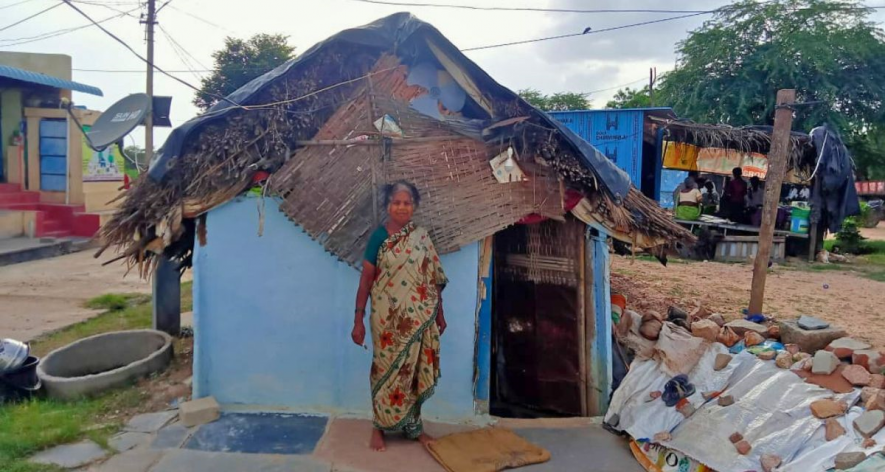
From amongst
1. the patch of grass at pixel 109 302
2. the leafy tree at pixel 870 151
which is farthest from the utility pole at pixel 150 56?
the leafy tree at pixel 870 151

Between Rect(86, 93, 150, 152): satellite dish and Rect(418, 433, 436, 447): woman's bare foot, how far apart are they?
470 cm

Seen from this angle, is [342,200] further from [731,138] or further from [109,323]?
[731,138]

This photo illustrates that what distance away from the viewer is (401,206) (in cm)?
386

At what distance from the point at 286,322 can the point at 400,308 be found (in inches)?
45.1

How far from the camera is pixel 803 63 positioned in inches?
687

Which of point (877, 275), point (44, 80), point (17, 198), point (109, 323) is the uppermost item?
point (44, 80)

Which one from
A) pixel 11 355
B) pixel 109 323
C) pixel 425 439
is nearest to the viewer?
pixel 425 439

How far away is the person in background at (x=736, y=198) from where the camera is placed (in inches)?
561

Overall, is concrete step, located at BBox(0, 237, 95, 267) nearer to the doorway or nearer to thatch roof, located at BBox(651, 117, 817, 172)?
the doorway

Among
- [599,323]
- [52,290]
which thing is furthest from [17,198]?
[599,323]

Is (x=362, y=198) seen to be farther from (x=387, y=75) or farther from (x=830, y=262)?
(x=830, y=262)

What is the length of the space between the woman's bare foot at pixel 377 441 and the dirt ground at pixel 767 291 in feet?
14.3

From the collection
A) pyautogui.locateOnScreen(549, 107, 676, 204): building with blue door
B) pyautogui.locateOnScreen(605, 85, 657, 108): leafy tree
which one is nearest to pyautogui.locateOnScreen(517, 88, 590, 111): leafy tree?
pyautogui.locateOnScreen(605, 85, 657, 108): leafy tree

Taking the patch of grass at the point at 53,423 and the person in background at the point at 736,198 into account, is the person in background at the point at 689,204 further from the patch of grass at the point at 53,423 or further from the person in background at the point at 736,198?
the patch of grass at the point at 53,423
